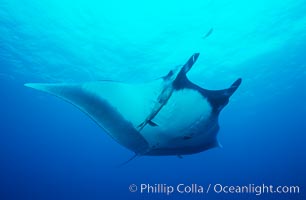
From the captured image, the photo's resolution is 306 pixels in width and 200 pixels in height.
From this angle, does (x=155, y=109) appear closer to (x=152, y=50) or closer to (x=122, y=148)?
(x=152, y=50)

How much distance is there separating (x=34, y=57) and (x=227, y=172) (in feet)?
241

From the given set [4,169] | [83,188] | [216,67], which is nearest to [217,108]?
[216,67]

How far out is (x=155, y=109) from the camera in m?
3.52

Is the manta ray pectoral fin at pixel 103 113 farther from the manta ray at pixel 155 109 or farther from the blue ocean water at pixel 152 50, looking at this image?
the blue ocean water at pixel 152 50

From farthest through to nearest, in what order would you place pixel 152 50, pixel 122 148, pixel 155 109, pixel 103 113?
pixel 122 148 < pixel 152 50 < pixel 103 113 < pixel 155 109

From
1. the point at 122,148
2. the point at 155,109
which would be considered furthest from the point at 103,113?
the point at 122,148

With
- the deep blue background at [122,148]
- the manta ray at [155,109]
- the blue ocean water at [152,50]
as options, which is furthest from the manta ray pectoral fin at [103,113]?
the deep blue background at [122,148]

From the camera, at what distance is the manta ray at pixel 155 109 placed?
10.9ft

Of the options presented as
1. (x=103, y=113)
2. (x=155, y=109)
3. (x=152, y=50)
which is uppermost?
(x=152, y=50)

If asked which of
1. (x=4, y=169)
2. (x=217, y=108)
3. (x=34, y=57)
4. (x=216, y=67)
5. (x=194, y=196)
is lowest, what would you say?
(x=217, y=108)

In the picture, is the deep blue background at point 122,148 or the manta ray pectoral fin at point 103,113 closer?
the manta ray pectoral fin at point 103,113

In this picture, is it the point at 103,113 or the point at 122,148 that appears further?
the point at 122,148

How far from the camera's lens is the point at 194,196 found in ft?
151

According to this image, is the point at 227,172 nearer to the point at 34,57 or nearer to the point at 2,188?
the point at 2,188
